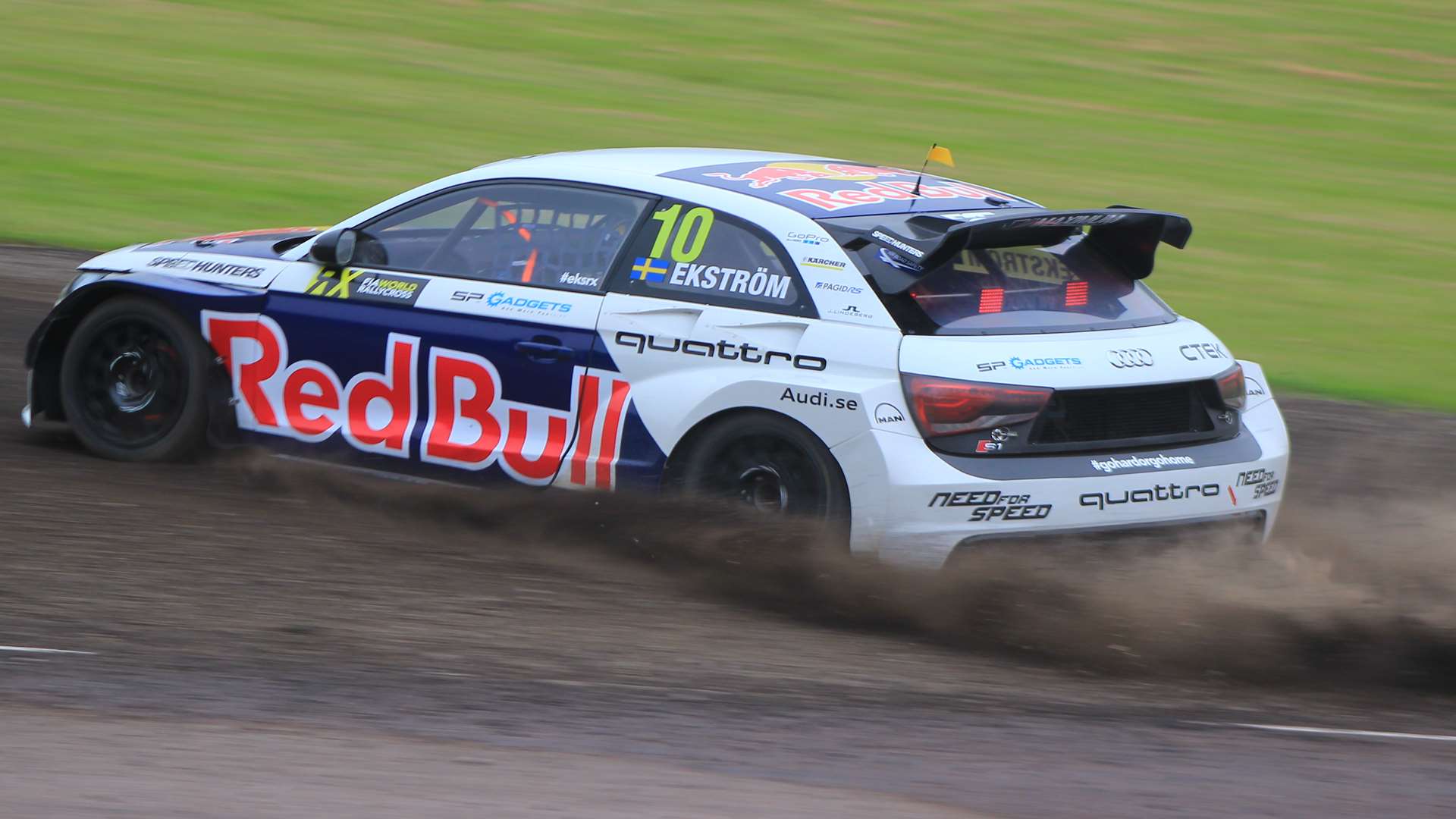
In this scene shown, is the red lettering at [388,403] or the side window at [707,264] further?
the red lettering at [388,403]

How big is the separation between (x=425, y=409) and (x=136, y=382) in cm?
155

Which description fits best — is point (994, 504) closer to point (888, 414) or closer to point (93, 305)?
point (888, 414)

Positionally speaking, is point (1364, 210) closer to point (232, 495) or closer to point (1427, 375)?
point (1427, 375)

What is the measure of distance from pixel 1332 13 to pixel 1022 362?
90.5 ft

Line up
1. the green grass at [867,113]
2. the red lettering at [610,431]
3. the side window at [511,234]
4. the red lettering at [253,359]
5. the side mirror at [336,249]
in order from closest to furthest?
the red lettering at [610,431] → the side window at [511,234] → the side mirror at [336,249] → the red lettering at [253,359] → the green grass at [867,113]

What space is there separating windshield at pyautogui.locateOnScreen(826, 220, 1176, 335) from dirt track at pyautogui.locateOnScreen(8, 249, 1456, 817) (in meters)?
0.87

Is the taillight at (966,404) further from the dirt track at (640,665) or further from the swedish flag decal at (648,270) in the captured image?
the swedish flag decal at (648,270)

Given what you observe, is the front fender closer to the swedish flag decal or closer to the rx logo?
the rx logo

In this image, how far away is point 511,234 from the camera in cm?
691

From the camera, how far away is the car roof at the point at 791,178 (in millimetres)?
6547

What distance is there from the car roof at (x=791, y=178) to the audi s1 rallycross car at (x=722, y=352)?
0.02 meters

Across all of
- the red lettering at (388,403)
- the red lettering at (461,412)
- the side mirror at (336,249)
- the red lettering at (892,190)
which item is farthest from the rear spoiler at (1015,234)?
the side mirror at (336,249)

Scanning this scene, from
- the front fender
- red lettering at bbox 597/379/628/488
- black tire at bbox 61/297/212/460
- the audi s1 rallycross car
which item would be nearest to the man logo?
the audi s1 rallycross car

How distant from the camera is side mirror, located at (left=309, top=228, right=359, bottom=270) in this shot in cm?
706
